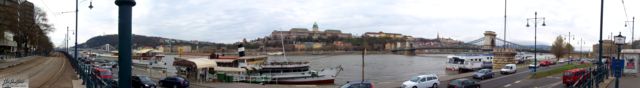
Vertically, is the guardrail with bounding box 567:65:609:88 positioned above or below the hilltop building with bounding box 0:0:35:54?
below

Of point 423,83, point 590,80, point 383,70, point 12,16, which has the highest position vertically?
point 12,16

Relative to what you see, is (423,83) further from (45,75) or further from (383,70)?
(383,70)

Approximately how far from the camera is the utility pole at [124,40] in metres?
5.27

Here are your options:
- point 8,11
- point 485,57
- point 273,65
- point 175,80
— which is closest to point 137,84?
point 175,80

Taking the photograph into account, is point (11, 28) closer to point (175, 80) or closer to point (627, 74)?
point (175, 80)

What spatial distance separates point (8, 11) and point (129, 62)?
2608 inches

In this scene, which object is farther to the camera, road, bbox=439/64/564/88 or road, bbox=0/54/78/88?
road, bbox=439/64/564/88

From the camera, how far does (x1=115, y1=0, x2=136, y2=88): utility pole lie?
5.27 meters

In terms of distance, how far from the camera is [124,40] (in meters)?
5.30

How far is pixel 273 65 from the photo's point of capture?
49562 mm

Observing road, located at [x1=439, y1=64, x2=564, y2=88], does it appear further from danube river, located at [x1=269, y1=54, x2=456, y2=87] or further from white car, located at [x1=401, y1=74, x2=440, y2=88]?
danube river, located at [x1=269, y1=54, x2=456, y2=87]

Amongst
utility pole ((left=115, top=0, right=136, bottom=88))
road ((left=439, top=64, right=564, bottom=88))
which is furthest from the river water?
utility pole ((left=115, top=0, right=136, bottom=88))

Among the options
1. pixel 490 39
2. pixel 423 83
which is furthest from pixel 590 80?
pixel 490 39

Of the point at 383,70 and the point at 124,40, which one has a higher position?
the point at 124,40
